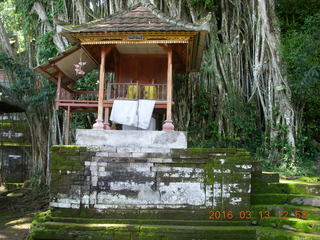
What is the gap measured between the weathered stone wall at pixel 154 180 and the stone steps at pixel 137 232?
0.36 meters

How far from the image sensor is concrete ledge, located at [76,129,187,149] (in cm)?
581

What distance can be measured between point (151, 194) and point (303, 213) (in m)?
2.66

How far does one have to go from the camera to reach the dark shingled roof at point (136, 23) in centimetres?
596

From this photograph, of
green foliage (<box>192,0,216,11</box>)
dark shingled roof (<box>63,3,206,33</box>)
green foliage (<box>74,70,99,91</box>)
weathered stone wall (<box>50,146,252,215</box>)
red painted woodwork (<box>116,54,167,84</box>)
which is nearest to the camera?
weathered stone wall (<box>50,146,252,215</box>)

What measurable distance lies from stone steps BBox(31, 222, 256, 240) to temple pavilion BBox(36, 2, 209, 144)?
1.90 meters

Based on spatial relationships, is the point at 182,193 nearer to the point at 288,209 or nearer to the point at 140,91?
the point at 288,209

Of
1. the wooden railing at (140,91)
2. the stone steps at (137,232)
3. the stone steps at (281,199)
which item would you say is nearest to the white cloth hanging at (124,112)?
the wooden railing at (140,91)

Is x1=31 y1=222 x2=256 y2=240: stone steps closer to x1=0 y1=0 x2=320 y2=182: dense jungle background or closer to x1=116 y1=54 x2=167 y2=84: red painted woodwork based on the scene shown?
x1=116 y1=54 x2=167 y2=84: red painted woodwork

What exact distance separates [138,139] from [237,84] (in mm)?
5197

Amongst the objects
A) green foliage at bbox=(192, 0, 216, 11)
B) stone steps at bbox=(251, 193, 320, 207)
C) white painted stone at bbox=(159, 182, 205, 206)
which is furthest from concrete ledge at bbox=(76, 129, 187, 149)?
green foliage at bbox=(192, 0, 216, 11)

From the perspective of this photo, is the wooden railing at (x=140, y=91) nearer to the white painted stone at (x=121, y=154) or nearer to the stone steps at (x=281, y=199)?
the white painted stone at (x=121, y=154)

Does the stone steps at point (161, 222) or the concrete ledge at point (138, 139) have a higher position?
the concrete ledge at point (138, 139)

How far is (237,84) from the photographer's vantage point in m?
9.88
